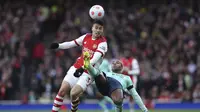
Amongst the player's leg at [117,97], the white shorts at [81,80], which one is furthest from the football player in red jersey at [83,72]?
the player's leg at [117,97]

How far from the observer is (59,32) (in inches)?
1011

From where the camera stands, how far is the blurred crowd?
2402 centimetres

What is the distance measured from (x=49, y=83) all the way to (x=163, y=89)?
4.41 metres

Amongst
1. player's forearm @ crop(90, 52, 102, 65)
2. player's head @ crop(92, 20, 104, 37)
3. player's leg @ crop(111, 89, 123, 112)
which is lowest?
player's leg @ crop(111, 89, 123, 112)

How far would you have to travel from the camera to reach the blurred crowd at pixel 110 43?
78.8 ft

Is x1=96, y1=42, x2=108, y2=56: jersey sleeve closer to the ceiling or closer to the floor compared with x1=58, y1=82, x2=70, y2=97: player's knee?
closer to the ceiling

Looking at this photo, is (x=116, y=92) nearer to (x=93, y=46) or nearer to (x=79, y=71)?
(x=79, y=71)

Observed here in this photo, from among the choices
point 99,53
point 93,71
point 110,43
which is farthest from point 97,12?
point 110,43

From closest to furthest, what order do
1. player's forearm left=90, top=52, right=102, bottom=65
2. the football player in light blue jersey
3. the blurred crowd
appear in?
1. the football player in light blue jersey
2. player's forearm left=90, top=52, right=102, bottom=65
3. the blurred crowd

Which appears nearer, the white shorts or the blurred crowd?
the white shorts

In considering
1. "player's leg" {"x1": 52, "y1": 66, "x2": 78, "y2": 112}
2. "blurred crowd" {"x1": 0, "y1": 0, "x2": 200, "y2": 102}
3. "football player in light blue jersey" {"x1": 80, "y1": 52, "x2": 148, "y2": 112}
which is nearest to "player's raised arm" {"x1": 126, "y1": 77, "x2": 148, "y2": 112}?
"football player in light blue jersey" {"x1": 80, "y1": 52, "x2": 148, "y2": 112}

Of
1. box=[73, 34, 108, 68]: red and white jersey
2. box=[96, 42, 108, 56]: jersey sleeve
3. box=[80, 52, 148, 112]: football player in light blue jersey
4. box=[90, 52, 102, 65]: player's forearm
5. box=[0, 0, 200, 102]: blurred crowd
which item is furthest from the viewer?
box=[0, 0, 200, 102]: blurred crowd

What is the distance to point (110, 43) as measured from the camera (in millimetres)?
25156

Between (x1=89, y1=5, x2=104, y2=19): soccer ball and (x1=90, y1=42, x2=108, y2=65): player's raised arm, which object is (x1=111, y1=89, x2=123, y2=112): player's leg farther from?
Answer: (x1=89, y1=5, x2=104, y2=19): soccer ball
